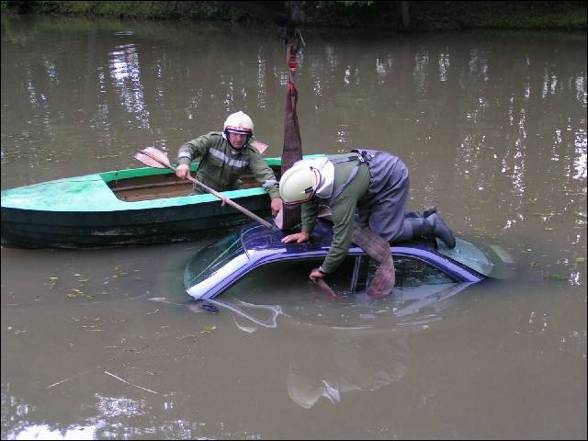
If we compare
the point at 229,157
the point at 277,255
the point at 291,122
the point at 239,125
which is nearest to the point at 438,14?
the point at 229,157

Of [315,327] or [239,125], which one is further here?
[239,125]

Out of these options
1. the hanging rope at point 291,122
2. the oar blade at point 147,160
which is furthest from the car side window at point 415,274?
the oar blade at point 147,160

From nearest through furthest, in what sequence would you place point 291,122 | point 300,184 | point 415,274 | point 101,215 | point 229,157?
1. point 300,184
2. point 415,274
3. point 291,122
4. point 101,215
5. point 229,157

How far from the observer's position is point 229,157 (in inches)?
300

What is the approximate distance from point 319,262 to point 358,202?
2.34 ft

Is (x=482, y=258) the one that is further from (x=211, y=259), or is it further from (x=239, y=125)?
(x=239, y=125)

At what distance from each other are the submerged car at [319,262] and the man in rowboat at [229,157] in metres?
1.24

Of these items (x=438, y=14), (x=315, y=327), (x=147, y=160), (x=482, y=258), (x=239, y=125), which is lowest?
(x=315, y=327)

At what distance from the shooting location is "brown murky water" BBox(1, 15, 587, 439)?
494 cm

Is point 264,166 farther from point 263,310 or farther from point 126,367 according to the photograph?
point 126,367

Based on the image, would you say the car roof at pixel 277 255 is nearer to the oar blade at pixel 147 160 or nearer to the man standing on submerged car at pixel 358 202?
the man standing on submerged car at pixel 358 202

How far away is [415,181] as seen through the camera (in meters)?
9.75

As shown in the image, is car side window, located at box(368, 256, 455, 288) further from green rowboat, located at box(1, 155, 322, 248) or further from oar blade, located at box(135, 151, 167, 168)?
oar blade, located at box(135, 151, 167, 168)

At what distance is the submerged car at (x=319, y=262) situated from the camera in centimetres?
561
